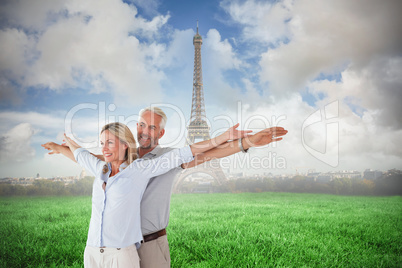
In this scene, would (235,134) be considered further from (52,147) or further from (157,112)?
(52,147)

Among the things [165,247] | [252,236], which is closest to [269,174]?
[252,236]

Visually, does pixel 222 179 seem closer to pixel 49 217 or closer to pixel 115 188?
pixel 49 217

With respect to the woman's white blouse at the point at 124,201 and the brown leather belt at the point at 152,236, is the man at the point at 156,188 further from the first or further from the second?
the woman's white blouse at the point at 124,201

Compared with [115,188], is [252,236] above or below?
below

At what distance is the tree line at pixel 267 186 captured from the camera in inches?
315

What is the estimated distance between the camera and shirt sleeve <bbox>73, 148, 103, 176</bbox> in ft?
5.04

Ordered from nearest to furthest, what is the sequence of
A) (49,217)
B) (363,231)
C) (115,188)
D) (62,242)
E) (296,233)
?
(115,188), (62,242), (296,233), (363,231), (49,217)

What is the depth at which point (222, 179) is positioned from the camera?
604 inches

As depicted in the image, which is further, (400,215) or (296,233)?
(400,215)

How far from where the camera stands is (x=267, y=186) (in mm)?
13477

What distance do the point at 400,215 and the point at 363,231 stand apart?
2350 millimetres

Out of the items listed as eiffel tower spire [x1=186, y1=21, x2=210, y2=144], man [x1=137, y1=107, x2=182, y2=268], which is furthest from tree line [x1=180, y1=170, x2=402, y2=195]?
man [x1=137, y1=107, x2=182, y2=268]

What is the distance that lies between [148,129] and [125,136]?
22 cm

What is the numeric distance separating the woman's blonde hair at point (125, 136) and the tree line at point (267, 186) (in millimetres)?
7384
